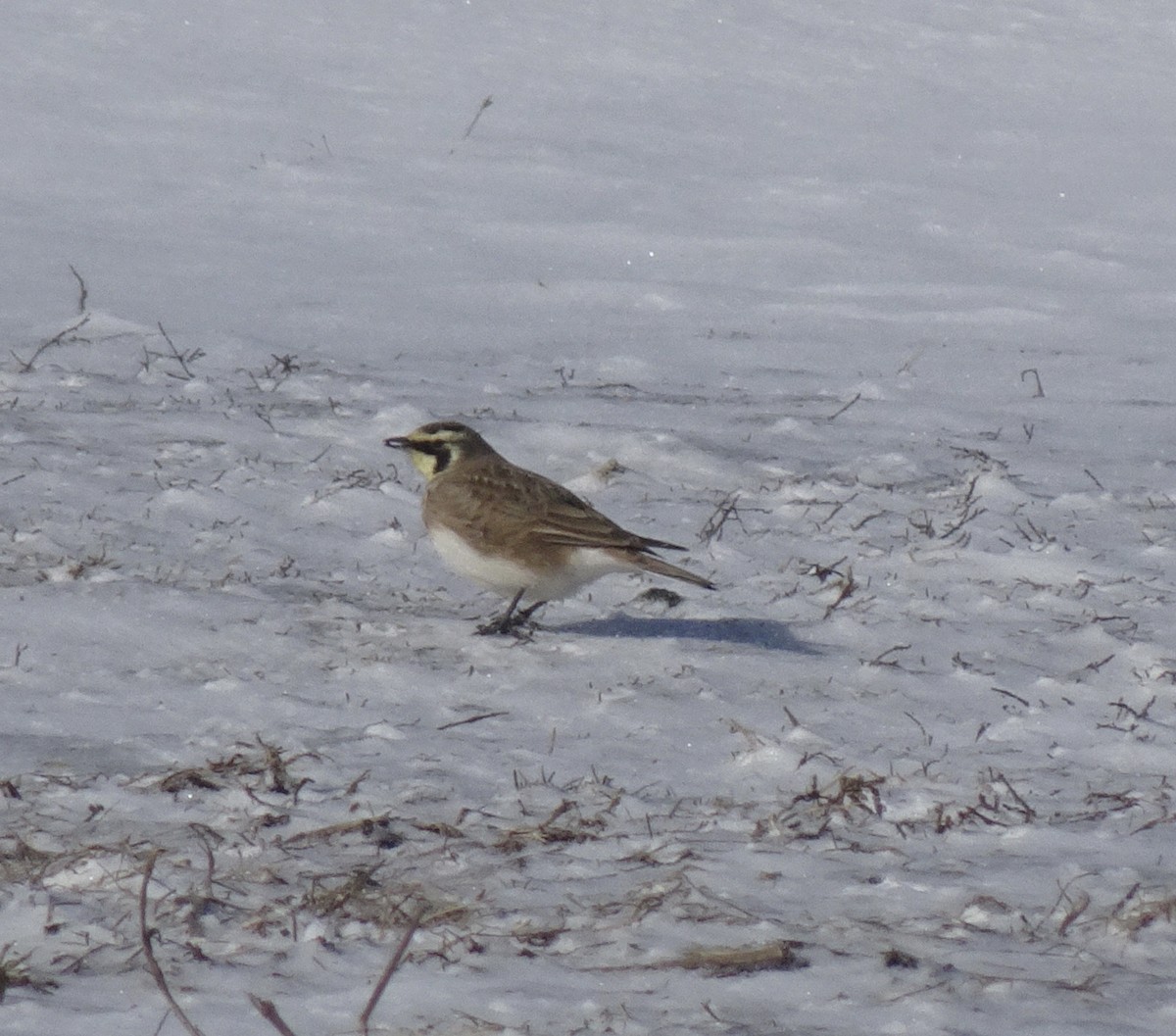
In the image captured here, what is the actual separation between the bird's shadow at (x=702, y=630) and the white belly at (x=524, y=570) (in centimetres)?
16

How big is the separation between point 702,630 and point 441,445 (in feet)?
3.83

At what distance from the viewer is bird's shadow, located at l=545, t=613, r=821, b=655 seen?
6207 mm

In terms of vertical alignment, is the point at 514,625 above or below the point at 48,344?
above

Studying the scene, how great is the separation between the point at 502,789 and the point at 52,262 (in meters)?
6.17

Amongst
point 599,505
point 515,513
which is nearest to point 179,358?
point 599,505

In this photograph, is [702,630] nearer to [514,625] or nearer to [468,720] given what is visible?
[514,625]

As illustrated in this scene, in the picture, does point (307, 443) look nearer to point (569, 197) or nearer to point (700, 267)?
point (700, 267)

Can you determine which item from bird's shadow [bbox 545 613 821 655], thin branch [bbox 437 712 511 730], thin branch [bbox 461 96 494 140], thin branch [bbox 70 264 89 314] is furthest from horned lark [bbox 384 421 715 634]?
thin branch [bbox 461 96 494 140]

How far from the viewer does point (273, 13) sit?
48.2 ft

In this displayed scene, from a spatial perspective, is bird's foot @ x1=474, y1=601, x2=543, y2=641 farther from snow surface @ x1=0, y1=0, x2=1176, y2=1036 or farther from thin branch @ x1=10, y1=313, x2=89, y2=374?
thin branch @ x1=10, y1=313, x2=89, y2=374

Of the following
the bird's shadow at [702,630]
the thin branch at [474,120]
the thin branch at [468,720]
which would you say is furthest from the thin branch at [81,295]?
the thin branch at [468,720]

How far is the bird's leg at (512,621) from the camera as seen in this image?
6.16 metres

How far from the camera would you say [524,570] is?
20.4 feet

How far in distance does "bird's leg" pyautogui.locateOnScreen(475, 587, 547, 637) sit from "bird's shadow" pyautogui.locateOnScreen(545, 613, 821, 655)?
0.10 m
